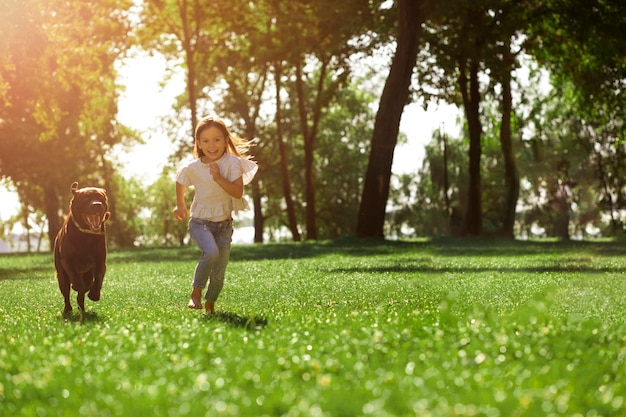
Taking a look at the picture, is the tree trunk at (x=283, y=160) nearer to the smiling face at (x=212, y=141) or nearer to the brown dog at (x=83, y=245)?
the brown dog at (x=83, y=245)

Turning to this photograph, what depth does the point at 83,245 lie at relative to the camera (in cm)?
1116

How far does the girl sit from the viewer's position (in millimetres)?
10734

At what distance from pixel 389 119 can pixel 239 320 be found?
921 inches

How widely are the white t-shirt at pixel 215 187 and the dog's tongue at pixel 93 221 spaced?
109 cm

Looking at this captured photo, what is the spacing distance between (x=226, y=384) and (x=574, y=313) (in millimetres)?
6199

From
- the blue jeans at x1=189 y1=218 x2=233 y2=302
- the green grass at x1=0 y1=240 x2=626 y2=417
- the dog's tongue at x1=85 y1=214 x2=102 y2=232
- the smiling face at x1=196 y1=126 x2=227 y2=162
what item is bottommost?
the green grass at x1=0 y1=240 x2=626 y2=417

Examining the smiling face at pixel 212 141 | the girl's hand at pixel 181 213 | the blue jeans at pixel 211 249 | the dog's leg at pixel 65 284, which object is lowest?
the dog's leg at pixel 65 284

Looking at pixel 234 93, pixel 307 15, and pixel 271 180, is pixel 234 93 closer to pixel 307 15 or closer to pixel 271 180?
pixel 271 180

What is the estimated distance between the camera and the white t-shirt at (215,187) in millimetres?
10789

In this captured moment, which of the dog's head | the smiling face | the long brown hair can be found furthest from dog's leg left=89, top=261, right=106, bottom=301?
the smiling face

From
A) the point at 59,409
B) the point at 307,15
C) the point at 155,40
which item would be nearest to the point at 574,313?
the point at 59,409

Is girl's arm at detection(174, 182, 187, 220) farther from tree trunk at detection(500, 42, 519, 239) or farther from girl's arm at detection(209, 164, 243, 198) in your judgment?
tree trunk at detection(500, 42, 519, 239)

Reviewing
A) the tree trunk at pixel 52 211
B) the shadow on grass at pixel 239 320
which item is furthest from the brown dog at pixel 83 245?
the tree trunk at pixel 52 211

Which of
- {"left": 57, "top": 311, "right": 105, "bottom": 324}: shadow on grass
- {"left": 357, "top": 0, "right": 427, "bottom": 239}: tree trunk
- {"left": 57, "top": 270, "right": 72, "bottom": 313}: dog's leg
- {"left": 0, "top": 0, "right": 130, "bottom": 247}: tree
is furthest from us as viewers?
{"left": 357, "top": 0, "right": 427, "bottom": 239}: tree trunk
